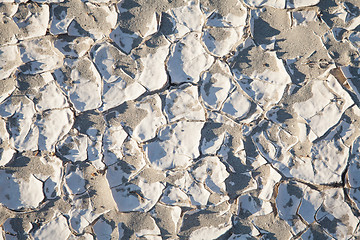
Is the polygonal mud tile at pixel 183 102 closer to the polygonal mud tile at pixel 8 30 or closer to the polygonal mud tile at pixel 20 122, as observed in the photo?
the polygonal mud tile at pixel 20 122

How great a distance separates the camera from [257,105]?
108 cm

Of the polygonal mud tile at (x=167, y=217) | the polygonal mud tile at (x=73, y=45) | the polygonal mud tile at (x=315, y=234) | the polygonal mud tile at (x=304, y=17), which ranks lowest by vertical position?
the polygonal mud tile at (x=315, y=234)

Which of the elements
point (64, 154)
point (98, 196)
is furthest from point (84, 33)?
point (98, 196)

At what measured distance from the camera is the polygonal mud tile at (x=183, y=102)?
107 centimetres

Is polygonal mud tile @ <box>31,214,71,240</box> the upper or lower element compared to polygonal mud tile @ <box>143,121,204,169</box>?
lower

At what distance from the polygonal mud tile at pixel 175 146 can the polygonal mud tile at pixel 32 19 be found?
647mm

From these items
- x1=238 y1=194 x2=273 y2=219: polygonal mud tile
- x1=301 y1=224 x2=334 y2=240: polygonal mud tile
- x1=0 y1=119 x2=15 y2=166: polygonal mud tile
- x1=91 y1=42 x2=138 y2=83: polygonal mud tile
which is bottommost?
x1=301 y1=224 x2=334 y2=240: polygonal mud tile

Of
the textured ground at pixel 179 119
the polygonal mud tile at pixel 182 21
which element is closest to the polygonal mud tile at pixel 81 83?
the textured ground at pixel 179 119

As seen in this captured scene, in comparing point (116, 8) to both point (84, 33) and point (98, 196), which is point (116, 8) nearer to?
point (84, 33)

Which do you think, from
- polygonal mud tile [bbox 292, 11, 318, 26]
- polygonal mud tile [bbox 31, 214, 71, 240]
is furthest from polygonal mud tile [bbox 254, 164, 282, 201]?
polygonal mud tile [bbox 31, 214, 71, 240]

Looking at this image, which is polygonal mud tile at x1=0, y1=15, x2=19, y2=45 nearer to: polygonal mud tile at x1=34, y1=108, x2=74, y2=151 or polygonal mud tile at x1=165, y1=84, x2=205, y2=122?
polygonal mud tile at x1=34, y1=108, x2=74, y2=151

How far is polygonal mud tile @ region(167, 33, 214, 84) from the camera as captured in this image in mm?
1061

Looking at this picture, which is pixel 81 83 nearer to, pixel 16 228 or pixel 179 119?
pixel 179 119

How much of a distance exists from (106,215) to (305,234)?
853 mm
